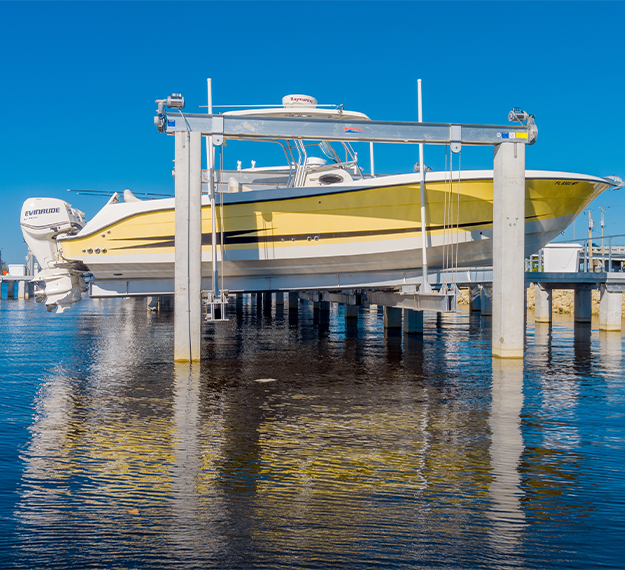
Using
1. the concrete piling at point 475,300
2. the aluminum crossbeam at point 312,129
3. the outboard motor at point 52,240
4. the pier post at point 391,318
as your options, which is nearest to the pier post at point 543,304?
the concrete piling at point 475,300

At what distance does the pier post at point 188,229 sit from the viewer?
1010 centimetres

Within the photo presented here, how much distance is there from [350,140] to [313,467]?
6867mm

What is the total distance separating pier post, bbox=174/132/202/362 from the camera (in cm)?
1010

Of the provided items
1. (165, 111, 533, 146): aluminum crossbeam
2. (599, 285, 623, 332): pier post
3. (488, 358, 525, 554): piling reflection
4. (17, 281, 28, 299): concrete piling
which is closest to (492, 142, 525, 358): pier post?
(165, 111, 533, 146): aluminum crossbeam

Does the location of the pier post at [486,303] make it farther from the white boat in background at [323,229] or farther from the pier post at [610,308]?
the white boat in background at [323,229]

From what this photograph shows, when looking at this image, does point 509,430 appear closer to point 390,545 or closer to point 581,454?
point 581,454

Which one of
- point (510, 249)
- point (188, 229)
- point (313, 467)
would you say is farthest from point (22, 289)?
point (313, 467)

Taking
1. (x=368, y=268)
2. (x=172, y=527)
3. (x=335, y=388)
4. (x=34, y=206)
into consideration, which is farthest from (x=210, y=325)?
(x=172, y=527)

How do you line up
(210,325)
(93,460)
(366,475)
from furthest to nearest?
(210,325) < (93,460) < (366,475)

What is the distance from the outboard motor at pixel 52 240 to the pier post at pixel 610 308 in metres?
14.2

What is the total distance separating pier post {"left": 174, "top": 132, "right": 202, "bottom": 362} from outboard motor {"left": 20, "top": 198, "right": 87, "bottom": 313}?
5.16 metres

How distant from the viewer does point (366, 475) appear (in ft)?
15.1

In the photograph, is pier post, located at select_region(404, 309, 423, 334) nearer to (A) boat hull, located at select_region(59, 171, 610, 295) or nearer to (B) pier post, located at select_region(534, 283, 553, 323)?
(A) boat hull, located at select_region(59, 171, 610, 295)

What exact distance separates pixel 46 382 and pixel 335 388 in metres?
4.42
